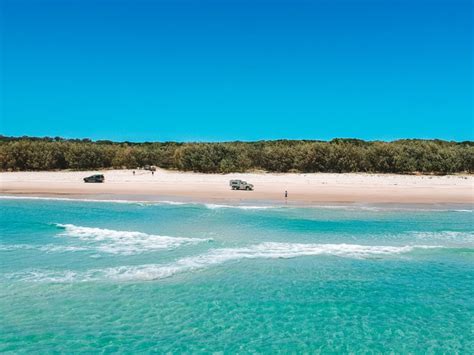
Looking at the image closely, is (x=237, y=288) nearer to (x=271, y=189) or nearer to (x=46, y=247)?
(x=46, y=247)

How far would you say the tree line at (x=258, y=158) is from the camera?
244 feet

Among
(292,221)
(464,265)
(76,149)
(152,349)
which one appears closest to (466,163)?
(292,221)

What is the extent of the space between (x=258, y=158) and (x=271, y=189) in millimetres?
34987

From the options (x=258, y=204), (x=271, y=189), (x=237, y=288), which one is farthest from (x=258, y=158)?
(x=237, y=288)

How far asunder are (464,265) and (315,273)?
20.2ft

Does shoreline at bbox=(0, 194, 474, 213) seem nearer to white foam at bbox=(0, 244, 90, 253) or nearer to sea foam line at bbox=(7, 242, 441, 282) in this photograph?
sea foam line at bbox=(7, 242, 441, 282)

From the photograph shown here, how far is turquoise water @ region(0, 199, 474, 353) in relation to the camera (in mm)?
10305

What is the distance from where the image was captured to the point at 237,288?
13.9m

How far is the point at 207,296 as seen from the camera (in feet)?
43.1

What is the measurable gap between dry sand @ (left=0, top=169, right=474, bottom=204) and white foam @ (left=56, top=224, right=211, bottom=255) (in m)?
17.4

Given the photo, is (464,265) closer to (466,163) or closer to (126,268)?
(126,268)

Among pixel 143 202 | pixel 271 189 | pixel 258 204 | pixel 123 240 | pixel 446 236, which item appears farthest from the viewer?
pixel 271 189

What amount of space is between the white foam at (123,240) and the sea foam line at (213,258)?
8.83ft

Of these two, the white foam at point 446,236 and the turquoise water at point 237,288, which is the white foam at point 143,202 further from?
the white foam at point 446,236
